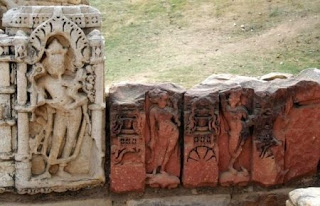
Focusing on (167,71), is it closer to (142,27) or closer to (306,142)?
(142,27)

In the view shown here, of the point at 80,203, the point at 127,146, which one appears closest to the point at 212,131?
the point at 127,146

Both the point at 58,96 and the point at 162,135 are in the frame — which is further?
the point at 162,135

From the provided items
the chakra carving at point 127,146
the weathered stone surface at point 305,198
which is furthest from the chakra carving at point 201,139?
the weathered stone surface at point 305,198

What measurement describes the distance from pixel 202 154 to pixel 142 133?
0.49 metres

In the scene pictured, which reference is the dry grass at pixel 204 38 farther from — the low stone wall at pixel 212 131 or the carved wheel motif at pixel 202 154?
the carved wheel motif at pixel 202 154

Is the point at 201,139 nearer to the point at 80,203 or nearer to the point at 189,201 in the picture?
the point at 189,201

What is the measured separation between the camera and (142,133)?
517 centimetres

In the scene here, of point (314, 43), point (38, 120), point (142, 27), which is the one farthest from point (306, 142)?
point (142, 27)

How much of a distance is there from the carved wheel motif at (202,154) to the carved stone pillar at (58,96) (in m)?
0.69

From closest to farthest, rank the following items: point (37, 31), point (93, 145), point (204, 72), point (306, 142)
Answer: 1. point (37, 31)
2. point (93, 145)
3. point (306, 142)
4. point (204, 72)

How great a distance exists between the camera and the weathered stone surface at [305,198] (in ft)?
14.8

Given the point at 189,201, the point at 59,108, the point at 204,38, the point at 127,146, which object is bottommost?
the point at 189,201

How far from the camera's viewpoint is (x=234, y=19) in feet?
46.4

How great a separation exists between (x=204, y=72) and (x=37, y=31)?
641 cm
